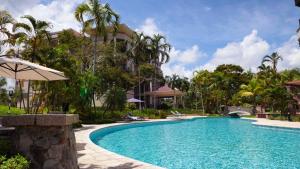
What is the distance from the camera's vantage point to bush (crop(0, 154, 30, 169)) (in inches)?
181

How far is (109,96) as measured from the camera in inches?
1008

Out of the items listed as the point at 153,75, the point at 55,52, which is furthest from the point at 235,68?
the point at 55,52

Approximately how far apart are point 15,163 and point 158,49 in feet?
122

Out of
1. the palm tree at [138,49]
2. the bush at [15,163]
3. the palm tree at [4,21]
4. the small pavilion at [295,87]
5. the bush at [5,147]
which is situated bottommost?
the bush at [15,163]

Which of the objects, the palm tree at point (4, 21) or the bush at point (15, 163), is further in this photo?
the palm tree at point (4, 21)

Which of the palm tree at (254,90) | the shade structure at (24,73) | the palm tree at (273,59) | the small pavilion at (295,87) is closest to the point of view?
the shade structure at (24,73)

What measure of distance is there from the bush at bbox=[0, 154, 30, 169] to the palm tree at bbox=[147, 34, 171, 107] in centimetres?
3546

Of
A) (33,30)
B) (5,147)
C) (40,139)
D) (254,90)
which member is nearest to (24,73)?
(5,147)

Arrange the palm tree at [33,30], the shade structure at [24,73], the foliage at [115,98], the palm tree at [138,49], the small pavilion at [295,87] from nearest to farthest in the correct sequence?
the shade structure at [24,73] → the palm tree at [33,30] → the foliage at [115,98] → the small pavilion at [295,87] → the palm tree at [138,49]

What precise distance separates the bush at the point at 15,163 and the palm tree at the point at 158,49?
116 ft

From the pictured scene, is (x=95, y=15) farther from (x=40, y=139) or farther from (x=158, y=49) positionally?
(x=40, y=139)

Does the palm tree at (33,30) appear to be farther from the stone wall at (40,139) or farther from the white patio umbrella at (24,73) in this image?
the stone wall at (40,139)

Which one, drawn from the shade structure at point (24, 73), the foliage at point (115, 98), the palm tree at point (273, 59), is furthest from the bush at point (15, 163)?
the palm tree at point (273, 59)

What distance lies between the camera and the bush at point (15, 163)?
4602mm
